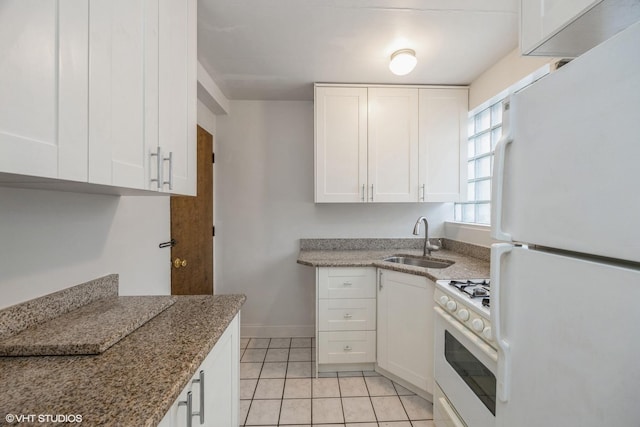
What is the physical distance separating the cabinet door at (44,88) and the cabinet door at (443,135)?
2367 millimetres

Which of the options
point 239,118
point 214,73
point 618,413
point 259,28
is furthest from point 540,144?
point 239,118

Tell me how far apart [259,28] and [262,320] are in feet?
8.41

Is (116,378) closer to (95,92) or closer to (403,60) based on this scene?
(95,92)

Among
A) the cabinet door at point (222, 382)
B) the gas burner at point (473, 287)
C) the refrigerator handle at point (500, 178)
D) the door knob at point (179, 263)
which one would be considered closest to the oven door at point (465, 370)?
the gas burner at point (473, 287)

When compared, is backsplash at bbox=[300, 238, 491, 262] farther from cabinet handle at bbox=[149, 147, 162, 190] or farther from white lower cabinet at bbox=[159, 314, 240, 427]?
cabinet handle at bbox=[149, 147, 162, 190]

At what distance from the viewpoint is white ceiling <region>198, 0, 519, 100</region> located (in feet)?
5.22

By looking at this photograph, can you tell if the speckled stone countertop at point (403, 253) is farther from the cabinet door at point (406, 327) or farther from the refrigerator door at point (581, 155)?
the refrigerator door at point (581, 155)

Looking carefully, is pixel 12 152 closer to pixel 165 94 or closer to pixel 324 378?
pixel 165 94

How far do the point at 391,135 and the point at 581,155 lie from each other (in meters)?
1.94

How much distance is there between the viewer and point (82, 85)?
738 millimetres

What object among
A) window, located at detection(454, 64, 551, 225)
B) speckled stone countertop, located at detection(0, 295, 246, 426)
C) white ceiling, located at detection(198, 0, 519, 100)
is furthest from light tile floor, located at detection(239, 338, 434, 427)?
white ceiling, located at detection(198, 0, 519, 100)

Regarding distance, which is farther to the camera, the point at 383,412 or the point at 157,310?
the point at 383,412

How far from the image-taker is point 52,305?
1009 millimetres

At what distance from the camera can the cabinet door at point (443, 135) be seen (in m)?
2.54
